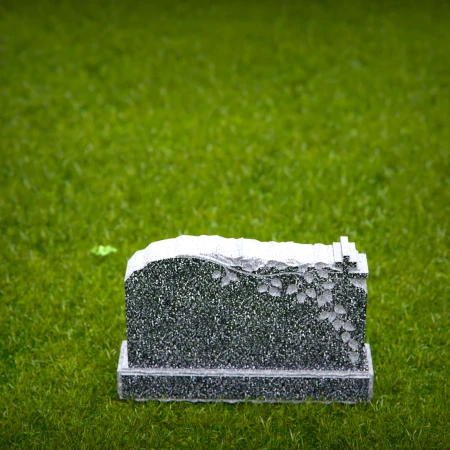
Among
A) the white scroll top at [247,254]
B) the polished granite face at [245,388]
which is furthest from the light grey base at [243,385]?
the white scroll top at [247,254]

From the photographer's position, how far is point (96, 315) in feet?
19.0

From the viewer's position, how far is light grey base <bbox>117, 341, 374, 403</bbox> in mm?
4891

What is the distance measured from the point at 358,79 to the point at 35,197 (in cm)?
467

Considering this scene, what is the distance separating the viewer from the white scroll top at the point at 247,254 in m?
4.61

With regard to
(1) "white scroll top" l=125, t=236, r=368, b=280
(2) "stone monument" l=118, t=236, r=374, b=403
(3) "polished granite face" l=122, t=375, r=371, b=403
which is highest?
(1) "white scroll top" l=125, t=236, r=368, b=280

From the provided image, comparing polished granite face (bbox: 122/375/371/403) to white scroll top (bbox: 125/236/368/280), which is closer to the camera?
white scroll top (bbox: 125/236/368/280)

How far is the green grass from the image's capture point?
4852mm

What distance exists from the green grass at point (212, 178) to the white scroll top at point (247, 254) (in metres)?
0.97

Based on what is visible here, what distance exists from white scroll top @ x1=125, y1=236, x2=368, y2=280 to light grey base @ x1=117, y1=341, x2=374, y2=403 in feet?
2.38

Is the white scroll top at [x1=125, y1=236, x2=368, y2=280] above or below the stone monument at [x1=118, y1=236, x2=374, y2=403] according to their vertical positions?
above

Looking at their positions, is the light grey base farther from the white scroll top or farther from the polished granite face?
the white scroll top

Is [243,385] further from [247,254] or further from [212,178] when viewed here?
[212,178]

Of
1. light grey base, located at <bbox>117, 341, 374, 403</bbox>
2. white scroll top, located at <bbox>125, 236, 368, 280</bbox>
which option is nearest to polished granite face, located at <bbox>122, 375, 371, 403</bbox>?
light grey base, located at <bbox>117, 341, 374, 403</bbox>

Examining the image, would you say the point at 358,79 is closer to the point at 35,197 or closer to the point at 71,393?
the point at 35,197
